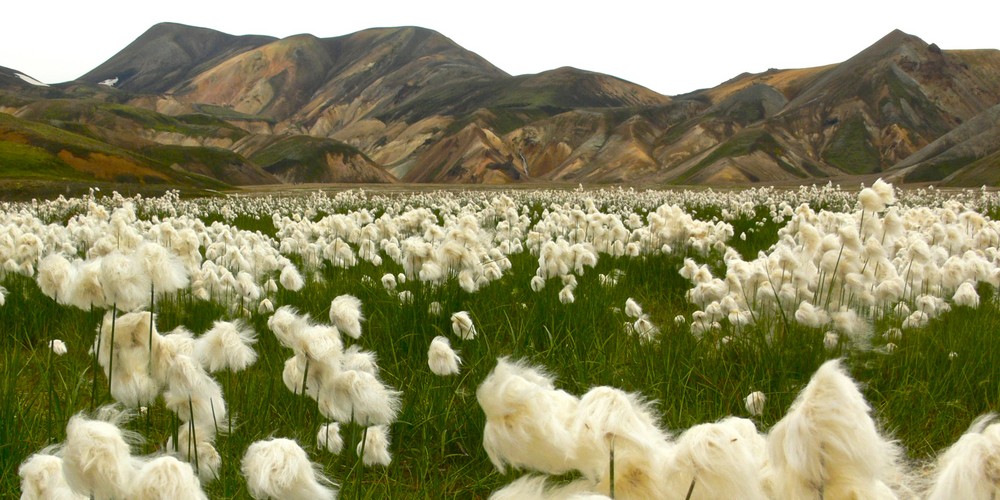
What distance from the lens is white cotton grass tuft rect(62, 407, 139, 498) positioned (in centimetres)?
142

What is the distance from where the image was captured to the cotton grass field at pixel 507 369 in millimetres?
1432

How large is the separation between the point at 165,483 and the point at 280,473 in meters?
0.30

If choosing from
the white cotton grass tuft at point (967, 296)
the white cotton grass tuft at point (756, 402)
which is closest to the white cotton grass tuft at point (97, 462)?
the white cotton grass tuft at point (756, 402)

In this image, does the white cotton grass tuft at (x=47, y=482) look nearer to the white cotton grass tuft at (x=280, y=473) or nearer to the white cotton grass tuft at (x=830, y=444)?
the white cotton grass tuft at (x=280, y=473)

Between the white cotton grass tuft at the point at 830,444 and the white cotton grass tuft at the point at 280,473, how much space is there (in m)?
1.01

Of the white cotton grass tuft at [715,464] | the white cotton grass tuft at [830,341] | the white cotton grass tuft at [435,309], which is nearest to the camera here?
the white cotton grass tuft at [715,464]

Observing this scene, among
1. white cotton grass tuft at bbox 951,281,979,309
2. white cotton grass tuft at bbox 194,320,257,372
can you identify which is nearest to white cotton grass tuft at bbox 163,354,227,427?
white cotton grass tuft at bbox 194,320,257,372

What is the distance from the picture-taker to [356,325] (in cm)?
304

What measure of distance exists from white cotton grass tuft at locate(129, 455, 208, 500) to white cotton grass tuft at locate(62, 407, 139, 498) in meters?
0.08

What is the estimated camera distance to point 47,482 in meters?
1.68

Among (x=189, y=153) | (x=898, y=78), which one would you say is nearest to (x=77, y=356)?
(x=189, y=153)

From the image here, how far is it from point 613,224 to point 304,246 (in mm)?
3316

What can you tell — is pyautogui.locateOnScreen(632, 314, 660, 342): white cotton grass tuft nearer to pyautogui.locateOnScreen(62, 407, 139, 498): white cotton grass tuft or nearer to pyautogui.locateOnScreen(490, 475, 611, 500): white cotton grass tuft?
pyautogui.locateOnScreen(490, 475, 611, 500): white cotton grass tuft

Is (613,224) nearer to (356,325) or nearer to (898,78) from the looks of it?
(356,325)
